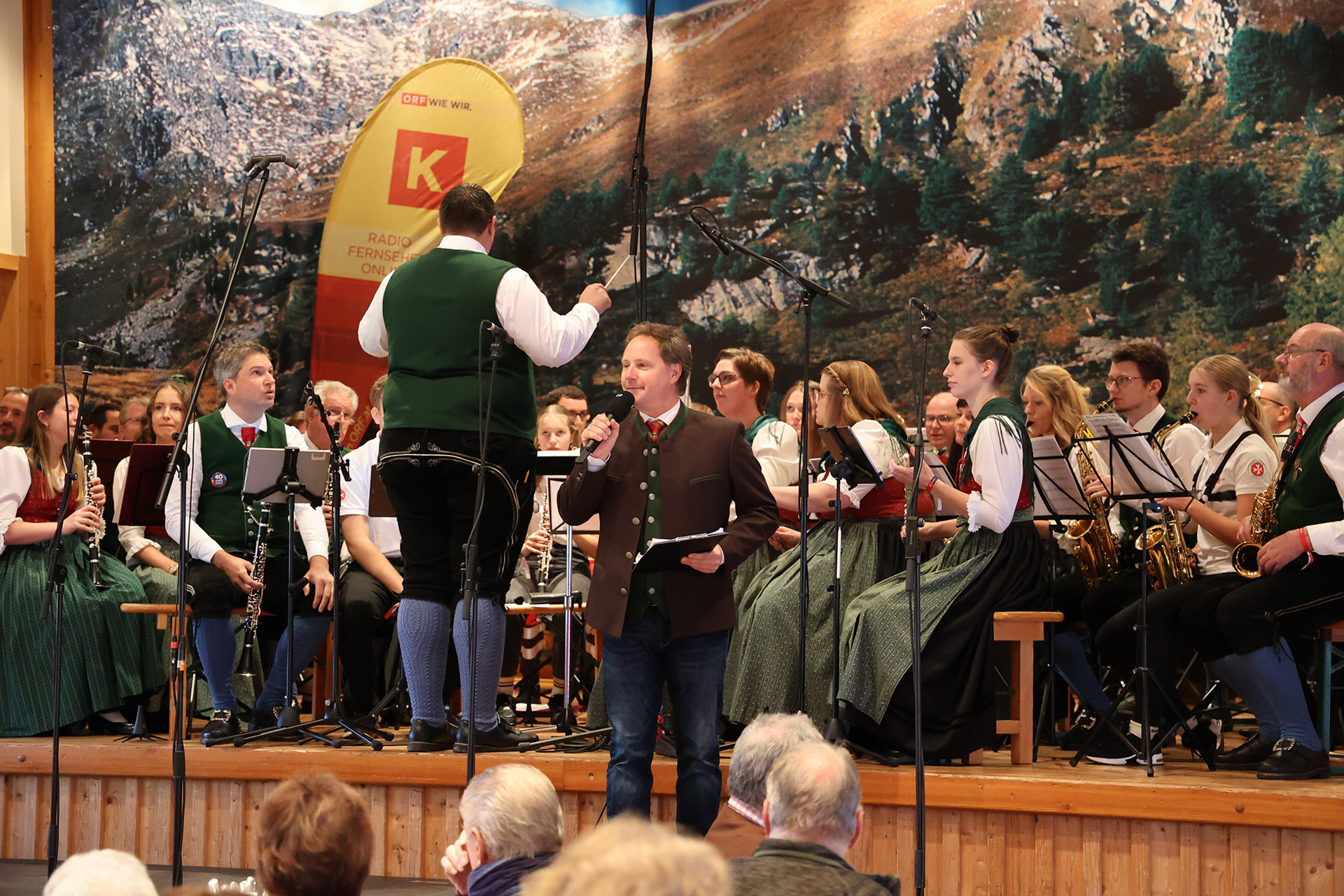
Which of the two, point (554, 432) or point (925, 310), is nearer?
point (925, 310)

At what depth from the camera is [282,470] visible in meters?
4.38

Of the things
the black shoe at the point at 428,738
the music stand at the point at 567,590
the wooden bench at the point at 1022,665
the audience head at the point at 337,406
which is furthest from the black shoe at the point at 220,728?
the wooden bench at the point at 1022,665

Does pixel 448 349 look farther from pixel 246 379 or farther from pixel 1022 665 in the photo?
pixel 1022 665

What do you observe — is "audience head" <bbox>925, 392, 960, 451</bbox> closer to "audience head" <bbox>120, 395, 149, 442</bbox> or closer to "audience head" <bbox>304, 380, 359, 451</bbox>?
"audience head" <bbox>304, 380, 359, 451</bbox>

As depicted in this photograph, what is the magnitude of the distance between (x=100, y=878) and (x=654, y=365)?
211 cm

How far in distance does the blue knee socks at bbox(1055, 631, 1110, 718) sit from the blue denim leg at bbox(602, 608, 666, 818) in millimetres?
1810

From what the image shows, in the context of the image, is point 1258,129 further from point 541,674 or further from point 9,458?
point 9,458

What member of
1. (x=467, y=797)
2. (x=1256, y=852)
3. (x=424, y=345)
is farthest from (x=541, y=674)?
(x=467, y=797)

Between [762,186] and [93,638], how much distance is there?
5219 millimetres

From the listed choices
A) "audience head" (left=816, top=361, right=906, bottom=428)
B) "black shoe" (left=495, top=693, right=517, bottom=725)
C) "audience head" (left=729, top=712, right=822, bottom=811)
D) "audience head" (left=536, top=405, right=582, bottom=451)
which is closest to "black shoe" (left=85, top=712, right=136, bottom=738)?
"black shoe" (left=495, top=693, right=517, bottom=725)

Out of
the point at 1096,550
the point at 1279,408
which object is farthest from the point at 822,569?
the point at 1279,408

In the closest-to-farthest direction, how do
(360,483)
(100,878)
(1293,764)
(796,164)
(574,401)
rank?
(100,878) < (1293,764) < (360,483) < (574,401) < (796,164)

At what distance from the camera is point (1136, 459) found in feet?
13.3

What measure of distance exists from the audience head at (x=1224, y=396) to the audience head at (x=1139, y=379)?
301 millimetres
